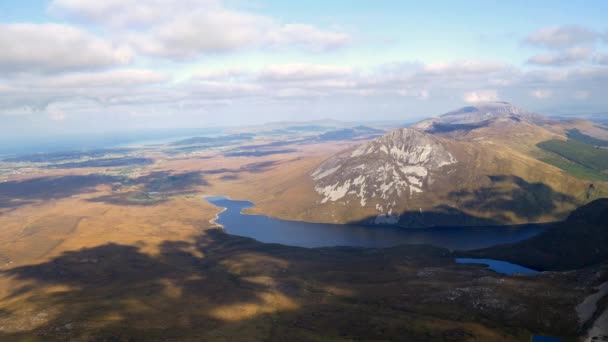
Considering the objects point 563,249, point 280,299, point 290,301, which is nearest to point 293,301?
point 290,301

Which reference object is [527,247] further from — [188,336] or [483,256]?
[188,336]

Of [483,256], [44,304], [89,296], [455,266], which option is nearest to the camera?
[44,304]

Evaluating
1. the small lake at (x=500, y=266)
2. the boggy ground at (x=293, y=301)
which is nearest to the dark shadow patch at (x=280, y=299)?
the boggy ground at (x=293, y=301)

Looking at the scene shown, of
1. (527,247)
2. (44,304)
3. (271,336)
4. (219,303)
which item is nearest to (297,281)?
(219,303)

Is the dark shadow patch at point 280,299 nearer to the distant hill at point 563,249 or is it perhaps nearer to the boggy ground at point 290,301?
the boggy ground at point 290,301

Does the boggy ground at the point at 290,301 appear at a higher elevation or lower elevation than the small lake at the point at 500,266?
higher

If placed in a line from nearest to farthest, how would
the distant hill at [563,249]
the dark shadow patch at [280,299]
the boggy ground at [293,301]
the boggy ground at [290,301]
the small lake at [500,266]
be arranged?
1. the boggy ground at [293,301]
2. the boggy ground at [290,301]
3. the dark shadow patch at [280,299]
4. the small lake at [500,266]
5. the distant hill at [563,249]

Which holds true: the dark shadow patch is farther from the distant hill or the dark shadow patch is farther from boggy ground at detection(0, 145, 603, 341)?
the distant hill
